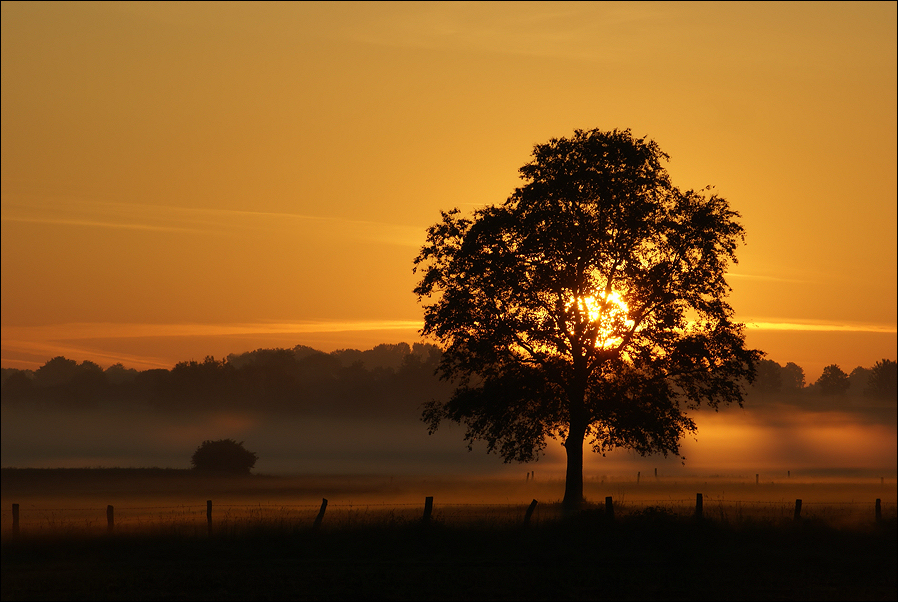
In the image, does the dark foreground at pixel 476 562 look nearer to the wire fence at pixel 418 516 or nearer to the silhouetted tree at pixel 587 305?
the wire fence at pixel 418 516

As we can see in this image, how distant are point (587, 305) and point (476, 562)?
1800 centimetres

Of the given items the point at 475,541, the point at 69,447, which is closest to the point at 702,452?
the point at 69,447

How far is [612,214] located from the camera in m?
44.3

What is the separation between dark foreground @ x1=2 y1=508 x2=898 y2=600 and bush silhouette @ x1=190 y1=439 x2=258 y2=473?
206 ft

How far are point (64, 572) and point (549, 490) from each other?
54144mm

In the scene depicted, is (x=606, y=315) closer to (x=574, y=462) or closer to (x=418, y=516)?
(x=574, y=462)

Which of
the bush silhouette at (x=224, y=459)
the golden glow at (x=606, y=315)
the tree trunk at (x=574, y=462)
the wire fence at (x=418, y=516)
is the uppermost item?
the golden glow at (x=606, y=315)

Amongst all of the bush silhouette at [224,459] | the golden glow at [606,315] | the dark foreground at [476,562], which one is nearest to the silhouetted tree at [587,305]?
the golden glow at [606,315]

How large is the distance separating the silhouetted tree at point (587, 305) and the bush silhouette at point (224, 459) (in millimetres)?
56015

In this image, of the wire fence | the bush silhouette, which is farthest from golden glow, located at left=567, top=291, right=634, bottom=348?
the bush silhouette

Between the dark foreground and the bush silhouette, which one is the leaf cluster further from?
the bush silhouette

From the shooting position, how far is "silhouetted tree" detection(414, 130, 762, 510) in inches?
1714

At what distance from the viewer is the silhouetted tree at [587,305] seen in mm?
43531

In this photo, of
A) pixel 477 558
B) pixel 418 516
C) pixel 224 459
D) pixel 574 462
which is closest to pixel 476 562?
pixel 477 558
